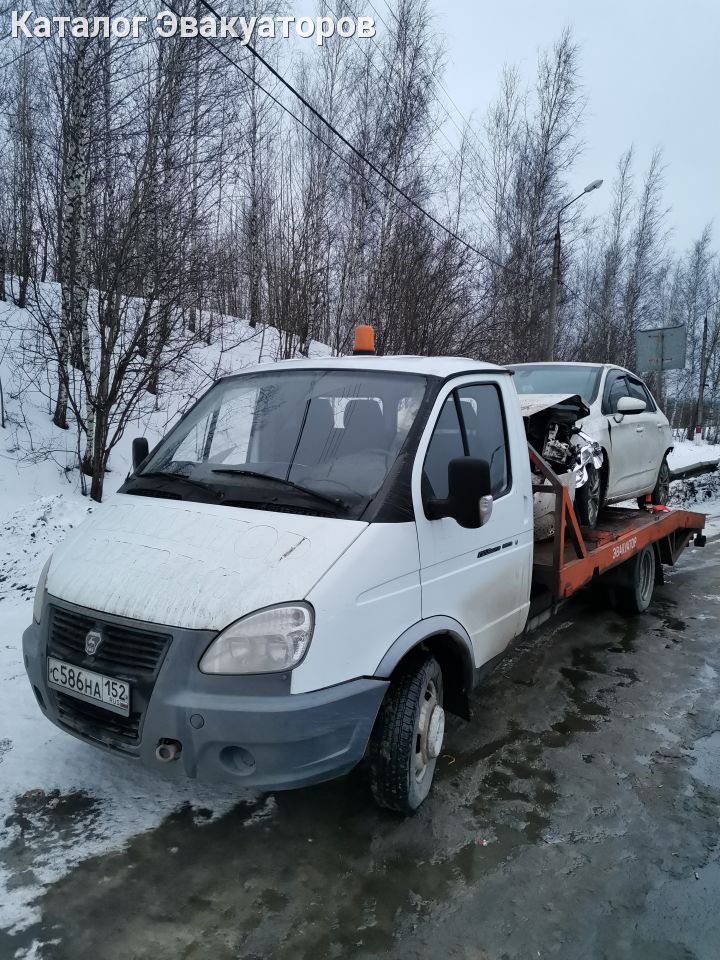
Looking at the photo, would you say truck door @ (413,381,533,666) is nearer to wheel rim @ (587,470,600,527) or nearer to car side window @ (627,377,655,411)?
wheel rim @ (587,470,600,527)

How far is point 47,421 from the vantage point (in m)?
10.6

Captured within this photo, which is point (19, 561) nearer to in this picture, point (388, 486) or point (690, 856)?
point (388, 486)

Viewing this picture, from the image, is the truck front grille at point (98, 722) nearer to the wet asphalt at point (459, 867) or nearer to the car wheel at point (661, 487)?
the wet asphalt at point (459, 867)

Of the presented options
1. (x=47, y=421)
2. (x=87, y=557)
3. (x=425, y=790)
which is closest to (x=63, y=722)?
(x=87, y=557)

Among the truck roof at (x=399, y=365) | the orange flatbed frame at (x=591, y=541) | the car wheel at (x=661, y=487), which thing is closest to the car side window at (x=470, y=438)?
the truck roof at (x=399, y=365)

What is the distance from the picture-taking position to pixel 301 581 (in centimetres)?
247

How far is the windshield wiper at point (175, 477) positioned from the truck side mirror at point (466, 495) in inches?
38.1

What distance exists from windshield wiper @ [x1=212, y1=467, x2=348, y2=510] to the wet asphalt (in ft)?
4.66

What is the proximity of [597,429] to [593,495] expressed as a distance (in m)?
0.63

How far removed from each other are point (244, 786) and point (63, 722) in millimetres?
839

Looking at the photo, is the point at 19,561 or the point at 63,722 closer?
the point at 63,722

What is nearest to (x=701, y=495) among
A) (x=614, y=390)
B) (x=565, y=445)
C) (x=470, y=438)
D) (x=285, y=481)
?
(x=614, y=390)

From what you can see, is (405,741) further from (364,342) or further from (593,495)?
(593,495)

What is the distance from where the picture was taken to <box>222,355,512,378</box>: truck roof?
3447mm
